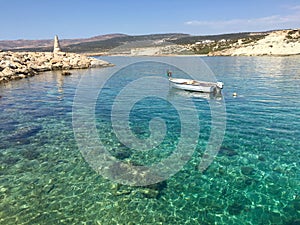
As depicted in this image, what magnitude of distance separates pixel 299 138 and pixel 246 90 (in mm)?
22278

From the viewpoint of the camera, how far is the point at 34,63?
76375mm

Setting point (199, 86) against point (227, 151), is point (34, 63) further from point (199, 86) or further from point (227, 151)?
point (227, 151)

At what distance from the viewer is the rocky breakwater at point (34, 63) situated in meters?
58.9

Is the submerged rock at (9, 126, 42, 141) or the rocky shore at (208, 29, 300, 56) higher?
the rocky shore at (208, 29, 300, 56)

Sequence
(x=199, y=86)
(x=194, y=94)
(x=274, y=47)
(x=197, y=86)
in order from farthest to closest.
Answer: (x=274, y=47) → (x=194, y=94) → (x=197, y=86) → (x=199, y=86)

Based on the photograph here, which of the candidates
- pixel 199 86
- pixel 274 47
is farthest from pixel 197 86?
pixel 274 47

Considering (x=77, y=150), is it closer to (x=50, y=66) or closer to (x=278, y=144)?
(x=278, y=144)

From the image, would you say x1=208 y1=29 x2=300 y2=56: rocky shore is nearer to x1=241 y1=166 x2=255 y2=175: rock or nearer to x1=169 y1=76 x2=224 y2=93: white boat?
x1=169 y1=76 x2=224 y2=93: white boat

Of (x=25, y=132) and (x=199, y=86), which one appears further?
(x=199, y=86)

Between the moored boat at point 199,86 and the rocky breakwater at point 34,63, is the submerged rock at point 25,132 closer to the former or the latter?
the moored boat at point 199,86

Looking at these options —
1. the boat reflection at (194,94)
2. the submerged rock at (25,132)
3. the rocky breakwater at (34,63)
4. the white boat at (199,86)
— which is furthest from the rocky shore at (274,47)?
the submerged rock at (25,132)

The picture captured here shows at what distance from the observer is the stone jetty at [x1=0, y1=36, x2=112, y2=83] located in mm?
59000

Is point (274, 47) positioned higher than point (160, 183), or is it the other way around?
point (274, 47)

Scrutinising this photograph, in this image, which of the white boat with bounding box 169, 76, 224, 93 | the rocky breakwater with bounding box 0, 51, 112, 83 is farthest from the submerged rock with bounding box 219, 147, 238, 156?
the rocky breakwater with bounding box 0, 51, 112, 83
